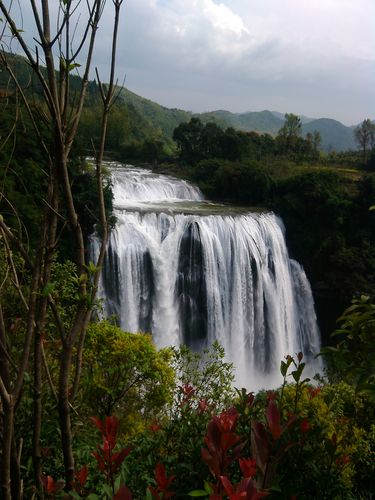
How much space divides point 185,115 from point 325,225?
109233mm

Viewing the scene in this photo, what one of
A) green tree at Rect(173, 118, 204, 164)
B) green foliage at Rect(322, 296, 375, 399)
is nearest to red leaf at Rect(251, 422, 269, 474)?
green foliage at Rect(322, 296, 375, 399)

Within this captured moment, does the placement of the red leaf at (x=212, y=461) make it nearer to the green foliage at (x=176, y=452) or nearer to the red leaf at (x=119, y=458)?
the red leaf at (x=119, y=458)

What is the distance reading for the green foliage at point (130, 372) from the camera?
186 inches

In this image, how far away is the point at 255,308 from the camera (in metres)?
15.9

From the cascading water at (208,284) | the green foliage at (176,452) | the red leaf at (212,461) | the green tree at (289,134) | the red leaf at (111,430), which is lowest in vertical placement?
the cascading water at (208,284)

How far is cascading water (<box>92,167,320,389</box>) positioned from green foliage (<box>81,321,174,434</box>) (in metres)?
7.66

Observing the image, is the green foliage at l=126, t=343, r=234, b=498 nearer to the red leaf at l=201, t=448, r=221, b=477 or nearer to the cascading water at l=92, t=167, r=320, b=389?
the red leaf at l=201, t=448, r=221, b=477

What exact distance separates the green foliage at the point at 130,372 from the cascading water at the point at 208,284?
302 inches

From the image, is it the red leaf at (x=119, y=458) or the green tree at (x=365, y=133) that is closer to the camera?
the red leaf at (x=119, y=458)

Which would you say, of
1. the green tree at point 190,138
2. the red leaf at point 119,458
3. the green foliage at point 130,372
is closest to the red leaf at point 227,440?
the red leaf at point 119,458

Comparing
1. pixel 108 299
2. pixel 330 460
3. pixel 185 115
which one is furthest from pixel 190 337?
pixel 185 115

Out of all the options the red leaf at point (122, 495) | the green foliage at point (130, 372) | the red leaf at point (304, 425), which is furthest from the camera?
the green foliage at point (130, 372)

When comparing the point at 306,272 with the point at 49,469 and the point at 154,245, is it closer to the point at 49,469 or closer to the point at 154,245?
the point at 154,245

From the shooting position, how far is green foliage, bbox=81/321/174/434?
471 cm
